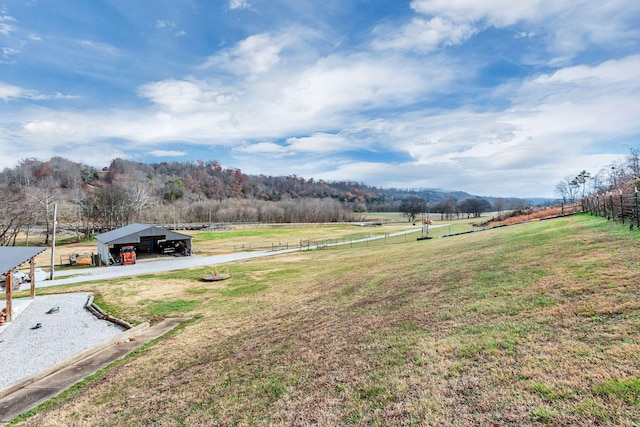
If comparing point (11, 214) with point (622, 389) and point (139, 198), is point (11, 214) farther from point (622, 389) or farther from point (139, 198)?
point (622, 389)

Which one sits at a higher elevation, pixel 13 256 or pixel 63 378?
pixel 13 256

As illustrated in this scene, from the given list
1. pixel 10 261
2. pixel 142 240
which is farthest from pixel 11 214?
pixel 10 261

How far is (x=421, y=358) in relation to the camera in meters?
6.56

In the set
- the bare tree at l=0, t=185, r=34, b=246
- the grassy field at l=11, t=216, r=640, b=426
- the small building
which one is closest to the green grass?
the grassy field at l=11, t=216, r=640, b=426

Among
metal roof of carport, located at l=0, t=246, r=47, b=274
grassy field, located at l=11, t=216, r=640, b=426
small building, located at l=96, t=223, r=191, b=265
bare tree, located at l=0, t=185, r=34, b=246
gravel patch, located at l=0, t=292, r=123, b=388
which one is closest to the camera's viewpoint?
grassy field, located at l=11, t=216, r=640, b=426

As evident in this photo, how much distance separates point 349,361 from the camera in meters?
7.21

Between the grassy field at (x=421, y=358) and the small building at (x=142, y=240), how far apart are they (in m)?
27.2

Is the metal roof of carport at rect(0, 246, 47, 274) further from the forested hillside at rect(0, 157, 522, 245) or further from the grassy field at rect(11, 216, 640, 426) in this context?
the forested hillside at rect(0, 157, 522, 245)

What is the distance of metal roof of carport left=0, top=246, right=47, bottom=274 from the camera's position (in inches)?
531

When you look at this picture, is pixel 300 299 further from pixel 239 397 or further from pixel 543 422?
pixel 543 422

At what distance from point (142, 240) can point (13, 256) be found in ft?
88.2

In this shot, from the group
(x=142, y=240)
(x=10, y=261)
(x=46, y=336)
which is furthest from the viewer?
(x=142, y=240)

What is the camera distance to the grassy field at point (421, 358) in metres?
4.80

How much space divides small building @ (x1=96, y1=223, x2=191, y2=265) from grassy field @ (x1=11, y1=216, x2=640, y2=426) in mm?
27217
